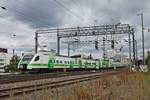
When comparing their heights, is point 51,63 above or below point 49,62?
below

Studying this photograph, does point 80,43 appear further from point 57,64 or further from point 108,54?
Result: point 108,54

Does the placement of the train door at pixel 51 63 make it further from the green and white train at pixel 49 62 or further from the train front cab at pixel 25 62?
the train front cab at pixel 25 62

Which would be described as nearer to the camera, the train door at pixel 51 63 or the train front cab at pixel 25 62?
the train front cab at pixel 25 62

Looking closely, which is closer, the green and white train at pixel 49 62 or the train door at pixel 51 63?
the green and white train at pixel 49 62

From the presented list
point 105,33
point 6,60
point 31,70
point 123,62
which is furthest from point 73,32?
point 6,60

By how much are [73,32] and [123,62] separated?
4850 cm

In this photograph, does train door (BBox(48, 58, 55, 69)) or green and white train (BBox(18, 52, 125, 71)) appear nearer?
green and white train (BBox(18, 52, 125, 71))

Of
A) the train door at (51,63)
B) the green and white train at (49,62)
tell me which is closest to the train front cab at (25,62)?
the green and white train at (49,62)

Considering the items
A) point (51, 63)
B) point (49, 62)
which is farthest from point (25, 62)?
point (51, 63)

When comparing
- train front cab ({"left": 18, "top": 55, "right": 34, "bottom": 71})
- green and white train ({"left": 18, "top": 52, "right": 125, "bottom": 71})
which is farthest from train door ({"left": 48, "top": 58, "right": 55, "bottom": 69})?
train front cab ({"left": 18, "top": 55, "right": 34, "bottom": 71})

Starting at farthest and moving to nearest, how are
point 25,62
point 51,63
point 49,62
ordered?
point 51,63
point 49,62
point 25,62

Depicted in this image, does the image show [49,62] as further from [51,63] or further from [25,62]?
[25,62]

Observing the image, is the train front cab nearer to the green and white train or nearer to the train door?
the green and white train

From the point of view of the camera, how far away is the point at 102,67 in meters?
80.9
